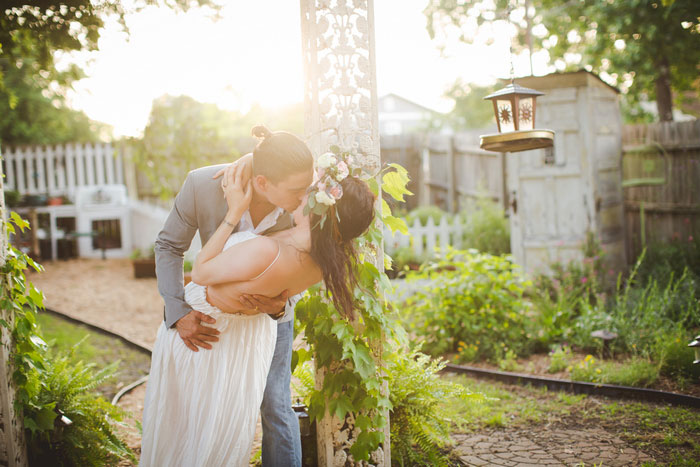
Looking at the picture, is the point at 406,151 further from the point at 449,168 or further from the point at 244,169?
the point at 244,169

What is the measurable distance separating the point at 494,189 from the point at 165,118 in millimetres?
5528

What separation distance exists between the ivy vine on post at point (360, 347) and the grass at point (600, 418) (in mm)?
926

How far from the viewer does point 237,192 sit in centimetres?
270

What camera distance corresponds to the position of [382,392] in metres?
3.15

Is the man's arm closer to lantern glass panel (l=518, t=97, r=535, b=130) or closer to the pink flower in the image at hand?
the pink flower

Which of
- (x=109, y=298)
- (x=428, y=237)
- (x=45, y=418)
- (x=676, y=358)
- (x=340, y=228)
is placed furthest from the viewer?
(x=428, y=237)

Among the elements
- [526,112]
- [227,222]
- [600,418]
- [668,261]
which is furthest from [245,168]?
[668,261]

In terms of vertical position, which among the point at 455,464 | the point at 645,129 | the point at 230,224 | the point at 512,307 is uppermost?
the point at 645,129

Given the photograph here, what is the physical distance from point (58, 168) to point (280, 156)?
38.2ft

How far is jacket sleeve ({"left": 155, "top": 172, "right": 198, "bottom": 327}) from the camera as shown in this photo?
2840 millimetres

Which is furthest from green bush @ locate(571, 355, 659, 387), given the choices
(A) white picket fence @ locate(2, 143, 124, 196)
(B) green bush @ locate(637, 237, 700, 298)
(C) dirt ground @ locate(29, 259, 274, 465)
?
(A) white picket fence @ locate(2, 143, 124, 196)

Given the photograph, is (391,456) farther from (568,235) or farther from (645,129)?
(645,129)

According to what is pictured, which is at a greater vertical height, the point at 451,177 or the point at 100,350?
the point at 451,177

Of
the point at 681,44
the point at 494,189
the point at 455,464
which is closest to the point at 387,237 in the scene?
the point at 494,189
